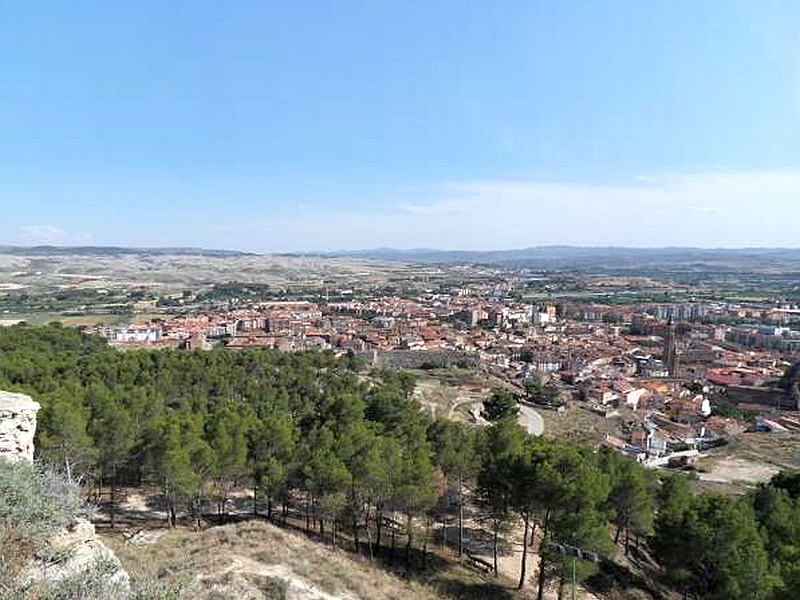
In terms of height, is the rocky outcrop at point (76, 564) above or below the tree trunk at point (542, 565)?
above

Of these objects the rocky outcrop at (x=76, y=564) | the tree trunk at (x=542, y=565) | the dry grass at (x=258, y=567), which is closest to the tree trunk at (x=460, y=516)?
the tree trunk at (x=542, y=565)

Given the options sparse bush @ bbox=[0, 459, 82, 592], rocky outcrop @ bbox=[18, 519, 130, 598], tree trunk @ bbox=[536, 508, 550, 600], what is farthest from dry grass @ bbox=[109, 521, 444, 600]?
Answer: tree trunk @ bbox=[536, 508, 550, 600]

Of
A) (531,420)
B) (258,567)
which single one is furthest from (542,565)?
(531,420)

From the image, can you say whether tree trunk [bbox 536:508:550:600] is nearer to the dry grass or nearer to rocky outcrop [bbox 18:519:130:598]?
the dry grass

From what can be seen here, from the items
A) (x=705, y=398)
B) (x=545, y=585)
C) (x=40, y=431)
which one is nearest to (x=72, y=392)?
(x=40, y=431)

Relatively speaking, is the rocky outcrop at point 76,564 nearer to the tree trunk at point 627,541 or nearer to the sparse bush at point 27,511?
the sparse bush at point 27,511
